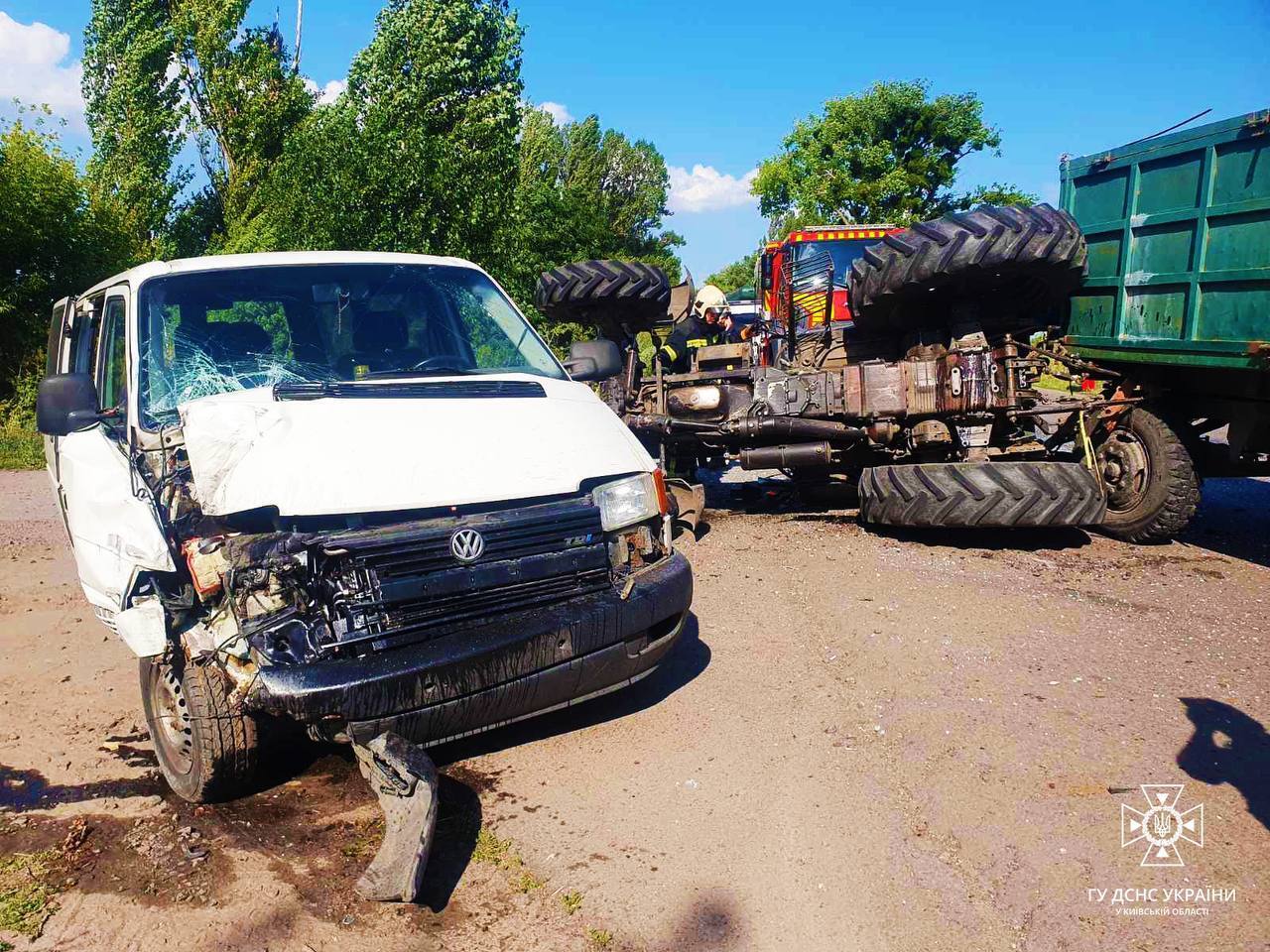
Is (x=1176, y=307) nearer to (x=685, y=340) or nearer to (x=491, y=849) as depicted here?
(x=685, y=340)

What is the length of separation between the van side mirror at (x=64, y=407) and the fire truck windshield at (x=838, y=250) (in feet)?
22.9

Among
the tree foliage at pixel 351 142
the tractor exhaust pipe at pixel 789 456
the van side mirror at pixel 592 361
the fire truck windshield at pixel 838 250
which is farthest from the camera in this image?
the tree foliage at pixel 351 142

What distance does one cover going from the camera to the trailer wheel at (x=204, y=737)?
10.8 ft

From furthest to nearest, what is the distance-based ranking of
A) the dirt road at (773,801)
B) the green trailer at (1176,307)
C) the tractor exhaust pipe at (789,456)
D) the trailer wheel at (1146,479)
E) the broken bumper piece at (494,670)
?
the tractor exhaust pipe at (789,456) < the trailer wheel at (1146,479) < the green trailer at (1176,307) < the broken bumper piece at (494,670) < the dirt road at (773,801)

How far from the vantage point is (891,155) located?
2808cm

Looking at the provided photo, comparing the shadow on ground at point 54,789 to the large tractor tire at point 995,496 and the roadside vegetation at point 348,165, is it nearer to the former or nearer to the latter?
the large tractor tire at point 995,496

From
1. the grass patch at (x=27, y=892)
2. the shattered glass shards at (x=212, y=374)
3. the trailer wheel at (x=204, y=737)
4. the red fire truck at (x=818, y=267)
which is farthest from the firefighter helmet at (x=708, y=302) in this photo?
the grass patch at (x=27, y=892)

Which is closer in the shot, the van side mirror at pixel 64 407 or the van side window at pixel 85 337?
the van side mirror at pixel 64 407

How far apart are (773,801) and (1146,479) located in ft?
15.7

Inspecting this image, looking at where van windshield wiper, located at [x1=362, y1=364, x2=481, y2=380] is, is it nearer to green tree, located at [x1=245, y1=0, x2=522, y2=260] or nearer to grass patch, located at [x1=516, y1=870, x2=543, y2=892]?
grass patch, located at [x1=516, y1=870, x2=543, y2=892]

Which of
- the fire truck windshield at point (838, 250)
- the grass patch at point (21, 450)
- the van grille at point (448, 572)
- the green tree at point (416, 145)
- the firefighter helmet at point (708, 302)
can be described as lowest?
the grass patch at point (21, 450)

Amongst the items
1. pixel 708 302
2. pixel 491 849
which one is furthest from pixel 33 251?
pixel 491 849

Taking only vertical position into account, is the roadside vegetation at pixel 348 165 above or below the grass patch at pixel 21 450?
above

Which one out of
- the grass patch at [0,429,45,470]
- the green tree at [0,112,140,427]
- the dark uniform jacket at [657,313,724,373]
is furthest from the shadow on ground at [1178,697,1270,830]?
the green tree at [0,112,140,427]
